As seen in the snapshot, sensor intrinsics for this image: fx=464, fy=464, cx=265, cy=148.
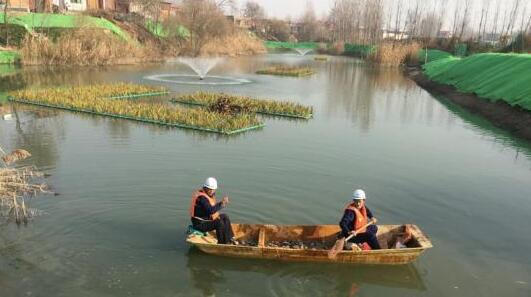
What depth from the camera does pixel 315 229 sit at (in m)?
9.52

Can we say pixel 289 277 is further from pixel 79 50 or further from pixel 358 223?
pixel 79 50

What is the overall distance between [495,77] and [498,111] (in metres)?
5.19

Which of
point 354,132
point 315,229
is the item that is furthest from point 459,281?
point 354,132

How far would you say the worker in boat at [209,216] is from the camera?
9.01m

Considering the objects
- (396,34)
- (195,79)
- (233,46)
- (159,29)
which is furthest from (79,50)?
(396,34)

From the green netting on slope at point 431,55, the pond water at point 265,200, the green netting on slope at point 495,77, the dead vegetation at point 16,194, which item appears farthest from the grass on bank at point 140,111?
the green netting on slope at point 431,55

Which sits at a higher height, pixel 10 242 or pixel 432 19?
pixel 432 19

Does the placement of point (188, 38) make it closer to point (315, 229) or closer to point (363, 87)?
point (363, 87)

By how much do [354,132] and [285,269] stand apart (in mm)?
12659

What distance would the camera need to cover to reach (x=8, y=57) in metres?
41.3

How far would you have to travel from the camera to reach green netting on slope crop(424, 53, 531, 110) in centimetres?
2403

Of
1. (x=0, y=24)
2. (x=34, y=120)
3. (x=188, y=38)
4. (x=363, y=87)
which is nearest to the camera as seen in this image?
(x=34, y=120)

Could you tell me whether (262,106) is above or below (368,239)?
above

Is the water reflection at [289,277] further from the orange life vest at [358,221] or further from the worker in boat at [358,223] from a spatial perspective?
the orange life vest at [358,221]
